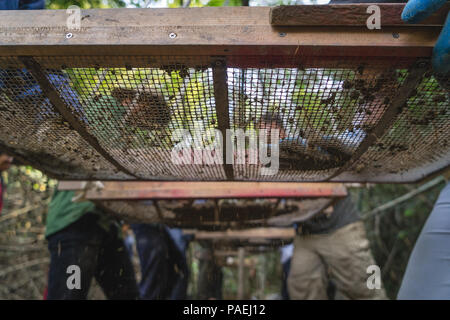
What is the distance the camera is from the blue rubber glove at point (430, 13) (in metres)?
1.02

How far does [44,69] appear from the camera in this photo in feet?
4.21

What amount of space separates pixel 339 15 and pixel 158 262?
3.69 metres

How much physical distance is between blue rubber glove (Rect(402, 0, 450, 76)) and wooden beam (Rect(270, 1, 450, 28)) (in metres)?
0.04

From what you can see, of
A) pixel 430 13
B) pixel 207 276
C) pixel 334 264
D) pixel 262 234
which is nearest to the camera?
pixel 430 13

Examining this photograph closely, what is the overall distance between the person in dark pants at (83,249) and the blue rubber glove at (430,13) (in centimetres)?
262

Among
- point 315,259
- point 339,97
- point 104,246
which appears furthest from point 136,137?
point 315,259

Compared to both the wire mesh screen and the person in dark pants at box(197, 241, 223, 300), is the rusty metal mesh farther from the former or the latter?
the person in dark pants at box(197, 241, 223, 300)

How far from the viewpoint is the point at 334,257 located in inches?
154

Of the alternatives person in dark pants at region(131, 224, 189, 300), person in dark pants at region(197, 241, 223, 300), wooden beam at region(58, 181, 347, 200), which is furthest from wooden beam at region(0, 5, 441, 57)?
person in dark pants at region(197, 241, 223, 300)

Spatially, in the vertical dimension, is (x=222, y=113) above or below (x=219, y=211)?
above

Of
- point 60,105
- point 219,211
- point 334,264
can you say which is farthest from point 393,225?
point 60,105

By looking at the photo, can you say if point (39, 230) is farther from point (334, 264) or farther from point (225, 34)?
point (225, 34)

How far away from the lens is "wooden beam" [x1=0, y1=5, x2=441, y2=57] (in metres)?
1.12

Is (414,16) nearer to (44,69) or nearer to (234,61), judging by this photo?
(234,61)
